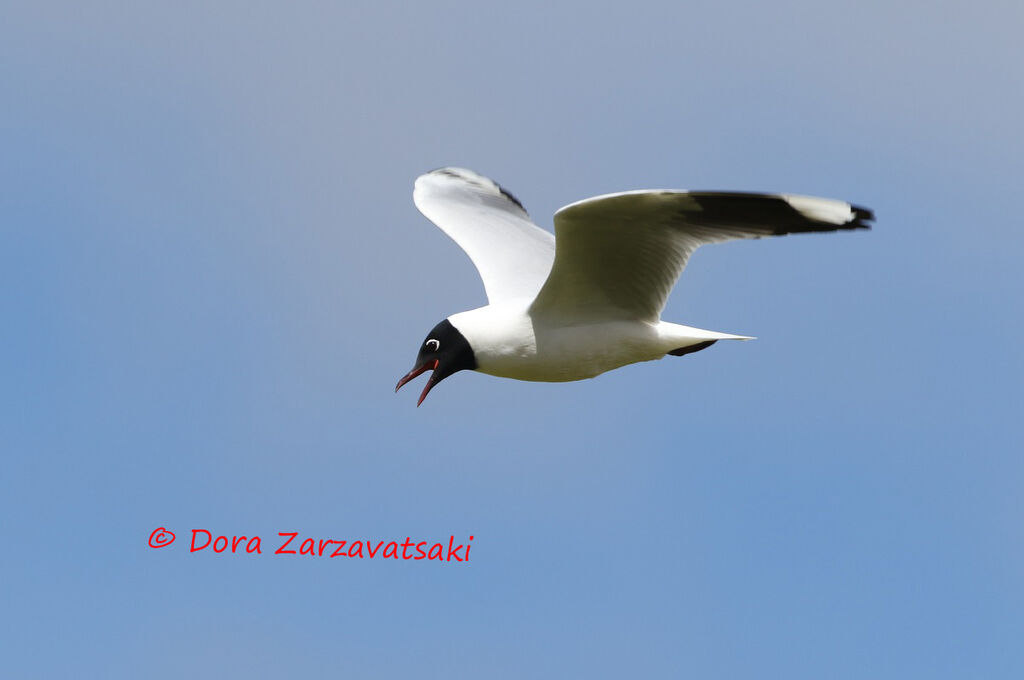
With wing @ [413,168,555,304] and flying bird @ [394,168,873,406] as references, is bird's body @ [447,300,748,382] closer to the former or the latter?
flying bird @ [394,168,873,406]

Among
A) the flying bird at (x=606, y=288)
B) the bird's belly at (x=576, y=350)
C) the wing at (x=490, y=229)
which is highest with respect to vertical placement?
the wing at (x=490, y=229)

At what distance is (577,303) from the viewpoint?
8.77m

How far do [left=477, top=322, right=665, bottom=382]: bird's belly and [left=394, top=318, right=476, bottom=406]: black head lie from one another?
119 millimetres

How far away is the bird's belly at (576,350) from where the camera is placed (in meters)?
8.83

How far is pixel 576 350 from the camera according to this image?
884 cm

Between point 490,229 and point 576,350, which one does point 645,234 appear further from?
point 490,229

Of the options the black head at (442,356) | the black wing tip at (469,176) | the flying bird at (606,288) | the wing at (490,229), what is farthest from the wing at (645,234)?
the black wing tip at (469,176)

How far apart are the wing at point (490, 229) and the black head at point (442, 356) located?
0.84 meters

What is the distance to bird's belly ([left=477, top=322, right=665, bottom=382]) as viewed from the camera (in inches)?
348

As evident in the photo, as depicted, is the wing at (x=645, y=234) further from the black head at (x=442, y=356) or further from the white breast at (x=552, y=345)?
the black head at (x=442, y=356)

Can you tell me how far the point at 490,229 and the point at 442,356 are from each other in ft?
6.91

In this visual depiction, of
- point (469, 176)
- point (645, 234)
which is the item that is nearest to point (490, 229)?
point (469, 176)

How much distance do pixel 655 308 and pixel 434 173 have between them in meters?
3.69

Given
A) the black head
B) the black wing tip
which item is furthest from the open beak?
the black wing tip
